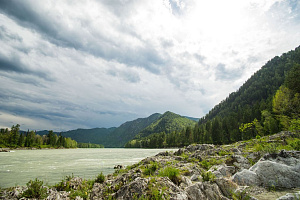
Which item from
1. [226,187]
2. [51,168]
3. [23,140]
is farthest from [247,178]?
[23,140]

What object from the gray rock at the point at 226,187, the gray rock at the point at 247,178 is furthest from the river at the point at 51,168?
the gray rock at the point at 247,178

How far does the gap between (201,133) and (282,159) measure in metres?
134

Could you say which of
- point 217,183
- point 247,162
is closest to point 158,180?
point 217,183

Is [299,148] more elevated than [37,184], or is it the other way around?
[299,148]

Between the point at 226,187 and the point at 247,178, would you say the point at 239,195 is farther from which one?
the point at 247,178

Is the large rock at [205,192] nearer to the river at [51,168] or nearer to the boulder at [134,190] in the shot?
the boulder at [134,190]

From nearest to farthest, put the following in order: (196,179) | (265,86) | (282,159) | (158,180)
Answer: (158,180)
(282,159)
(196,179)
(265,86)

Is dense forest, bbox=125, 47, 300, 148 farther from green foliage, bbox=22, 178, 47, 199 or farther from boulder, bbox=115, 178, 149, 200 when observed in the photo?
green foliage, bbox=22, 178, 47, 199

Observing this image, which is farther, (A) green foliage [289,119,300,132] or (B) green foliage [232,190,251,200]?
(A) green foliage [289,119,300,132]

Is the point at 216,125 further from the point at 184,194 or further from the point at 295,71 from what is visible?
the point at 184,194

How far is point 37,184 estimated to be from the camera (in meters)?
8.70

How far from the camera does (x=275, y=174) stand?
8570 mm

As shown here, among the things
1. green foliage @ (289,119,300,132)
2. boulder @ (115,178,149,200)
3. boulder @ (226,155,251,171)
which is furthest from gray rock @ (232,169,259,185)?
green foliage @ (289,119,300,132)

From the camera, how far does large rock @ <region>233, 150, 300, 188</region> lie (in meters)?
8.23
